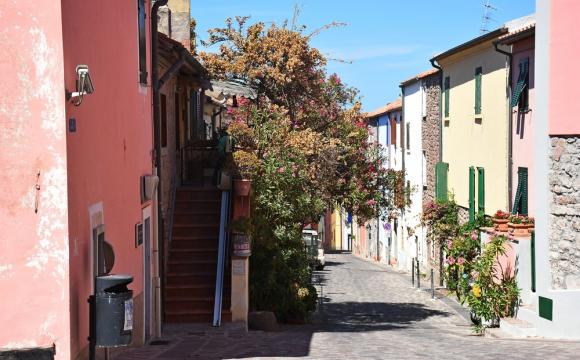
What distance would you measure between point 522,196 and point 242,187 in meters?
7.64

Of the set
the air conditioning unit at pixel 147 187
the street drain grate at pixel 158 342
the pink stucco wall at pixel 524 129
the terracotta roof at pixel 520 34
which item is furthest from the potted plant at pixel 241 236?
the terracotta roof at pixel 520 34

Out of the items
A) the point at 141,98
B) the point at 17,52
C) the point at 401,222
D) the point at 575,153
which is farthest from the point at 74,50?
the point at 401,222

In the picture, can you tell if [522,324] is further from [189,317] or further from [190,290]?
[190,290]

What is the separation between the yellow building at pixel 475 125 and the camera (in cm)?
2431

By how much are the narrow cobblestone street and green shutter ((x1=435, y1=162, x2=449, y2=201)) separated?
6.94m

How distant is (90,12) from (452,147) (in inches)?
883

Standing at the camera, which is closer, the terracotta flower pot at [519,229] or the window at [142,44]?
the window at [142,44]

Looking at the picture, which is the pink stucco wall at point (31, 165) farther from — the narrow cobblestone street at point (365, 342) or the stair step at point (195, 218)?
the stair step at point (195, 218)

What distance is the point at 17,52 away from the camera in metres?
8.43

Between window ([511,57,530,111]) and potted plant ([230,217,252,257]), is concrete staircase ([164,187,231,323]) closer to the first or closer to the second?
potted plant ([230,217,252,257])

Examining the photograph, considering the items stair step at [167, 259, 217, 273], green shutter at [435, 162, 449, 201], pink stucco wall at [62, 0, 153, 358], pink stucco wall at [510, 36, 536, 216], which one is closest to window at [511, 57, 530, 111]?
pink stucco wall at [510, 36, 536, 216]

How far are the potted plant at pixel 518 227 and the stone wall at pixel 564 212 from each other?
1.36 metres

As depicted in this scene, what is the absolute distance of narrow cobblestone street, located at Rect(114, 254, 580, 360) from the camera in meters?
12.1

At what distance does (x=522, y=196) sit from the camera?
21953mm
